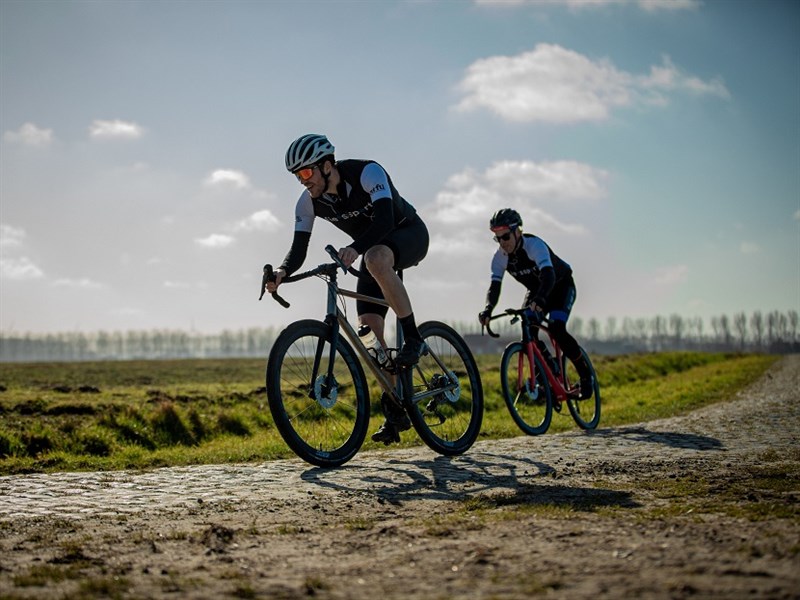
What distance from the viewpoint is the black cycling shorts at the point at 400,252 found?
7.25m

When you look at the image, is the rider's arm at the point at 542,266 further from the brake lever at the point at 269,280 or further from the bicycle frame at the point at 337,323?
the brake lever at the point at 269,280

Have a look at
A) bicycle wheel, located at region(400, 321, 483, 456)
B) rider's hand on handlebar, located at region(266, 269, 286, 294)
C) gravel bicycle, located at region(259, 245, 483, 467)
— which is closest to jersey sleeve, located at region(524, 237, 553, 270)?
bicycle wheel, located at region(400, 321, 483, 456)

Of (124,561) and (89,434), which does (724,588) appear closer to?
(124,561)

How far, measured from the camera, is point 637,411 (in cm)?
1431

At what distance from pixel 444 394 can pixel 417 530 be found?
4.09 m

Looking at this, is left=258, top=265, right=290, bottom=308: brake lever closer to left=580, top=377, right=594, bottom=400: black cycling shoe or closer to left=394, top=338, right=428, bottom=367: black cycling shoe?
left=394, top=338, right=428, bottom=367: black cycling shoe

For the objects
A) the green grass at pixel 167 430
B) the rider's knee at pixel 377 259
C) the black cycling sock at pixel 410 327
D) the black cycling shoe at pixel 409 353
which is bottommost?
the green grass at pixel 167 430

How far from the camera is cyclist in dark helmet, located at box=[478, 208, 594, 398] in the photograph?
1072 cm

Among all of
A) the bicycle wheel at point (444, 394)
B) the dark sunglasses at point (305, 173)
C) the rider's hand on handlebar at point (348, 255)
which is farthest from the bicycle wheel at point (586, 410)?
the dark sunglasses at point (305, 173)

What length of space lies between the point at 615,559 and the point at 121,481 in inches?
181

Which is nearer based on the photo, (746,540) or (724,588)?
(724,588)

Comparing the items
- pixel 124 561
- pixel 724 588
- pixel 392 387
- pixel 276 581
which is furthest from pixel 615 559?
pixel 392 387

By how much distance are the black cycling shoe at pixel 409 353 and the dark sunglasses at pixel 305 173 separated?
1.73m

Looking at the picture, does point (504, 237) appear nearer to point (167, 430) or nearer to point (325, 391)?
point (325, 391)
